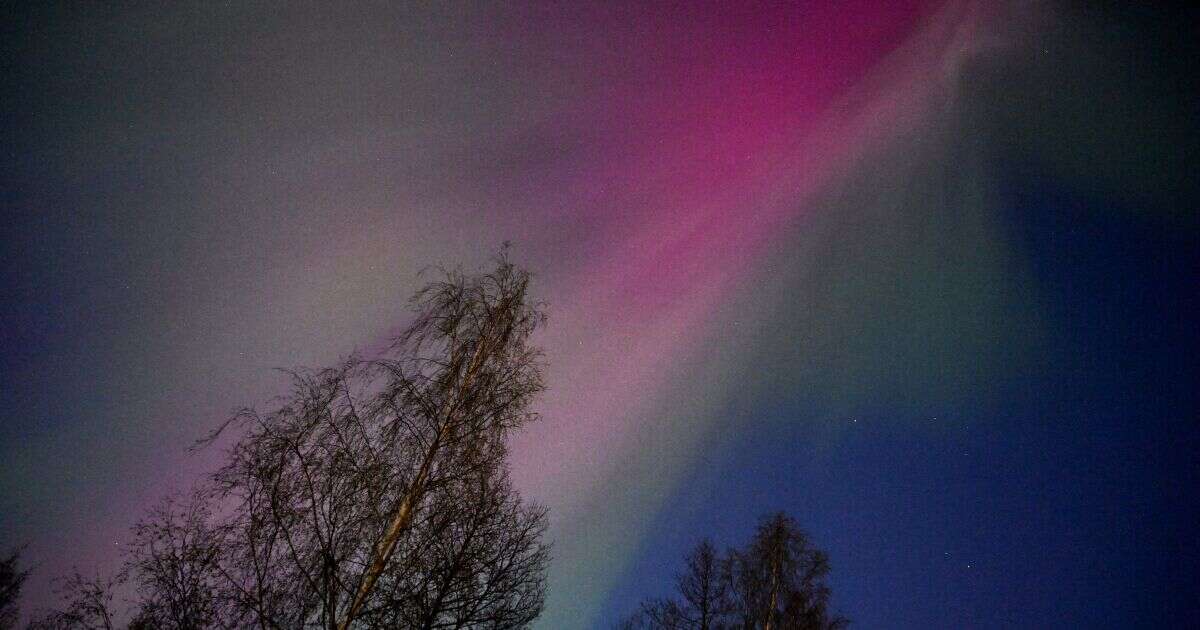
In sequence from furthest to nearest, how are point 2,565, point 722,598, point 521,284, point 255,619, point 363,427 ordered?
point 2,565, point 722,598, point 521,284, point 363,427, point 255,619

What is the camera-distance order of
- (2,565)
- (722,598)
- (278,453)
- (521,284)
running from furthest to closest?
(2,565), (722,598), (521,284), (278,453)

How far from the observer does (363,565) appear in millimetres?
6051

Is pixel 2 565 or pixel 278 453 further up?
pixel 2 565

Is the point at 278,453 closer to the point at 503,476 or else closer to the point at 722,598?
the point at 503,476

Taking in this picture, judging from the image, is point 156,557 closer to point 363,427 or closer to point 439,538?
point 363,427

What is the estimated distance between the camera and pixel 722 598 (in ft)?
51.4

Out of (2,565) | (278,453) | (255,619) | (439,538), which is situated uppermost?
(2,565)

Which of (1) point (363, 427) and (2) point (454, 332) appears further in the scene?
(2) point (454, 332)

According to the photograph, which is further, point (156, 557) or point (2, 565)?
point (2, 565)

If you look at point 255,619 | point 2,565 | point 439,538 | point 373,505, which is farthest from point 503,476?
point 2,565

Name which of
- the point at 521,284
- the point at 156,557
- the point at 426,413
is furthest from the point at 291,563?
the point at 521,284

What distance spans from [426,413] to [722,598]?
13709mm

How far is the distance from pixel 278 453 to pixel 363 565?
78.8 inches

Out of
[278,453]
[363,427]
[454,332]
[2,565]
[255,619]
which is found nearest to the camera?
[255,619]
